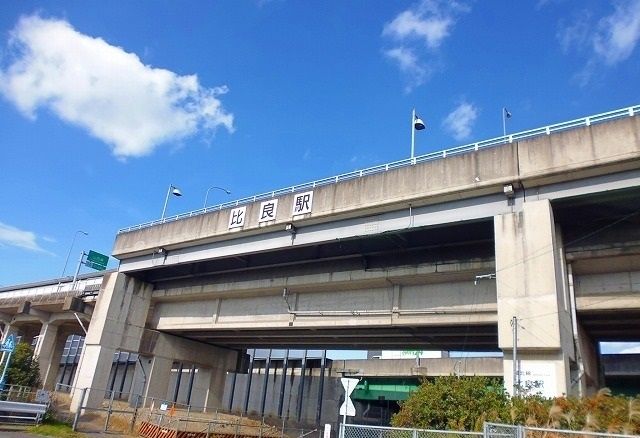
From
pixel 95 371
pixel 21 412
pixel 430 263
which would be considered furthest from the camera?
pixel 95 371

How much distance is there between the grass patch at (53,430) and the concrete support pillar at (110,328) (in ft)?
20.3

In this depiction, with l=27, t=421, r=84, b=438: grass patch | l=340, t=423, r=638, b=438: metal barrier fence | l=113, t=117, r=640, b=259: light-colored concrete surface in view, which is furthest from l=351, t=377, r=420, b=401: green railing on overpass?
l=340, t=423, r=638, b=438: metal barrier fence

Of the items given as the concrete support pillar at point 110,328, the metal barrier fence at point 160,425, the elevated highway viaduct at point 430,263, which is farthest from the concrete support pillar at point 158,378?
the metal barrier fence at point 160,425

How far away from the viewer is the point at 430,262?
2041cm

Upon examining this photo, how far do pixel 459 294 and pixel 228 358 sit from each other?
83.1 feet

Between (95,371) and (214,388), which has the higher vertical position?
(95,371)

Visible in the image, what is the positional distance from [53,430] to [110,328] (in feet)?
33.5

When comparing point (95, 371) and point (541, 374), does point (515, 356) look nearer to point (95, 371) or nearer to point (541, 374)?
point (541, 374)

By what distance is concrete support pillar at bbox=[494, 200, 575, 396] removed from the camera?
1459cm

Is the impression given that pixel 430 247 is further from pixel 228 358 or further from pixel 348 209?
pixel 228 358

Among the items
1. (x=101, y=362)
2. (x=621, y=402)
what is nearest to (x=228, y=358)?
(x=101, y=362)

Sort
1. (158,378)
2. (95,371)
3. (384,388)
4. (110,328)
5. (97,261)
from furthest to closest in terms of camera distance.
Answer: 1. (384,388)
2. (97,261)
3. (158,378)
4. (110,328)
5. (95,371)

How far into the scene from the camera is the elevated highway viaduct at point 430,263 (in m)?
15.4

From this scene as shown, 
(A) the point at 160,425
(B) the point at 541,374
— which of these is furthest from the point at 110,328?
(B) the point at 541,374
